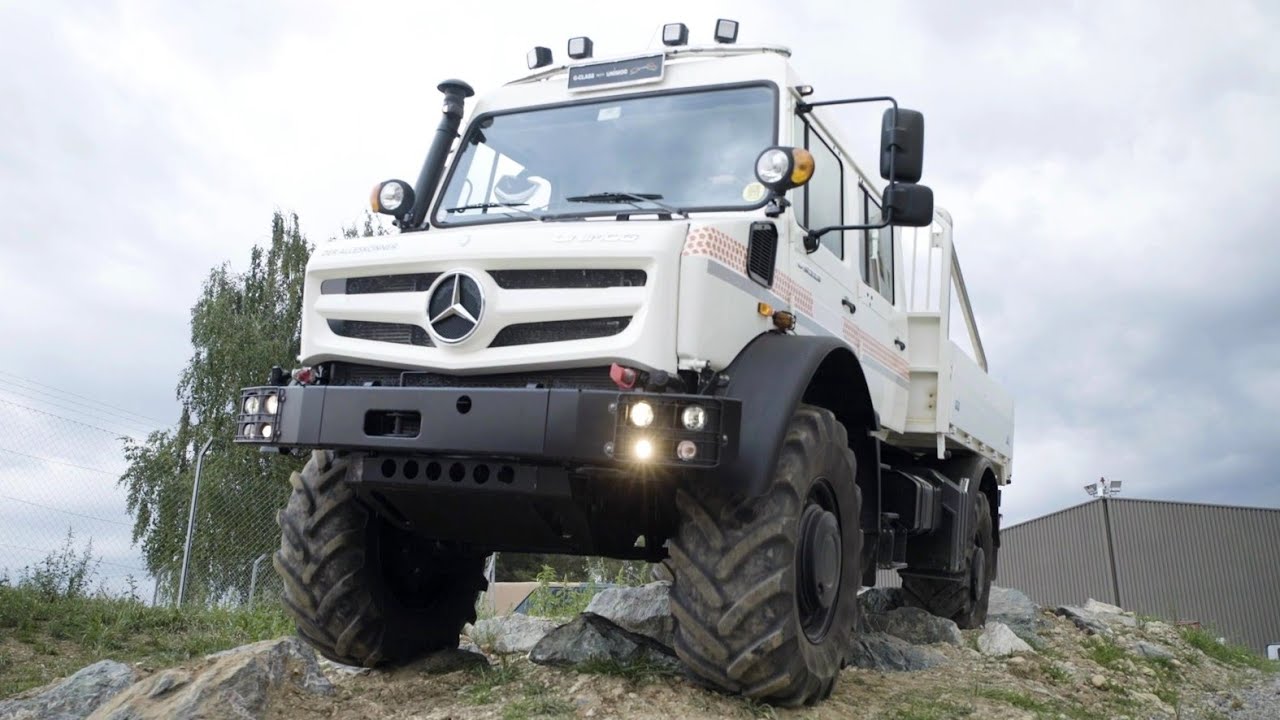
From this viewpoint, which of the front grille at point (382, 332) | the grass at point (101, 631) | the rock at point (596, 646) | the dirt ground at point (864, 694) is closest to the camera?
the dirt ground at point (864, 694)

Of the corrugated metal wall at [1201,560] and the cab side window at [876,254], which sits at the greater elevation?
the cab side window at [876,254]

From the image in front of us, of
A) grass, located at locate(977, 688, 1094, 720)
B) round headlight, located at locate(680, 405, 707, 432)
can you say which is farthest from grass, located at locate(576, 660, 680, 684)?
grass, located at locate(977, 688, 1094, 720)

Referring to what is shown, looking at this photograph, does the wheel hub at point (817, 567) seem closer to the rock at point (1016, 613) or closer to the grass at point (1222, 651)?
the rock at point (1016, 613)

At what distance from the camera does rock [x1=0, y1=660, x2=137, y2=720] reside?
5.43 metres

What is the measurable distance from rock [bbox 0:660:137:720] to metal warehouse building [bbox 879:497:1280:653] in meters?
24.6

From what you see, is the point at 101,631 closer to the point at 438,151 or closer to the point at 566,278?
the point at 438,151

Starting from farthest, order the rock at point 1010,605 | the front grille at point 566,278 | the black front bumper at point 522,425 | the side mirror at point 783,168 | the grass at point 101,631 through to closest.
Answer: the rock at point 1010,605, the grass at point 101,631, the side mirror at point 783,168, the front grille at point 566,278, the black front bumper at point 522,425

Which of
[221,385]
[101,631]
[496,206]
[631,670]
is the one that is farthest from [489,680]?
[221,385]

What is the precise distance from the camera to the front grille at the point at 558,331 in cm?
475

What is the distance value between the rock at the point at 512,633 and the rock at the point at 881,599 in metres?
3.08

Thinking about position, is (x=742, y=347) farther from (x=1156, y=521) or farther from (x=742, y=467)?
(x=1156, y=521)

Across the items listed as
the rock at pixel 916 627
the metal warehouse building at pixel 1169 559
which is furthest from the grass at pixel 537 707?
the metal warehouse building at pixel 1169 559

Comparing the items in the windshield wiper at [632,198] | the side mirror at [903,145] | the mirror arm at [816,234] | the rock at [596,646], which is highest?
the side mirror at [903,145]

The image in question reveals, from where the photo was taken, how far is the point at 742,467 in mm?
4652
